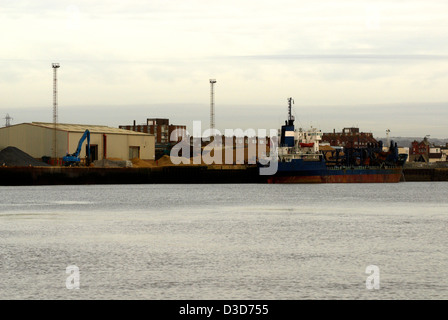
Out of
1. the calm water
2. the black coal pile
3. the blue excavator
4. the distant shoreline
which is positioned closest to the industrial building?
the blue excavator

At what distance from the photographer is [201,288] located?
19.1 metres

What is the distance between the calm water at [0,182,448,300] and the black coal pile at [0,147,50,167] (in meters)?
51.5

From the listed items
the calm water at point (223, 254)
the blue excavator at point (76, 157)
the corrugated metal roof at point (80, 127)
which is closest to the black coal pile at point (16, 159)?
the blue excavator at point (76, 157)

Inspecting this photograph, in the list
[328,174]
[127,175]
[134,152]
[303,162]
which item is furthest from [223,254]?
[134,152]

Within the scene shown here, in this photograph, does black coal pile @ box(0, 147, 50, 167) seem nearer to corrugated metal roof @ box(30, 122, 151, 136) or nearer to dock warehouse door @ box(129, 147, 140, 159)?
corrugated metal roof @ box(30, 122, 151, 136)

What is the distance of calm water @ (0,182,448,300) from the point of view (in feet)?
62.3

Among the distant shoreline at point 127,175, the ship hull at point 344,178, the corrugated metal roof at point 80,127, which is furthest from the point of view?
the corrugated metal roof at point 80,127

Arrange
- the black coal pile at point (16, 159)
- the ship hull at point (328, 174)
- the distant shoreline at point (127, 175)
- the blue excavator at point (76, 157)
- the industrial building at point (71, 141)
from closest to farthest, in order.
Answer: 1. the ship hull at point (328, 174)
2. the distant shoreline at point (127, 175)
3. the black coal pile at point (16, 159)
4. the blue excavator at point (76, 157)
5. the industrial building at point (71, 141)

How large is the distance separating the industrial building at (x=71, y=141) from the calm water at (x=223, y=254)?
183 ft

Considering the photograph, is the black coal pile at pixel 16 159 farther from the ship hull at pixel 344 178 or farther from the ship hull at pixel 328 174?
the ship hull at pixel 344 178

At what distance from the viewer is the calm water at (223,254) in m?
19.0

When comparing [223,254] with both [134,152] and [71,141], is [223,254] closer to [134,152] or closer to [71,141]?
[71,141]

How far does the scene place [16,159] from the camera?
314 feet
